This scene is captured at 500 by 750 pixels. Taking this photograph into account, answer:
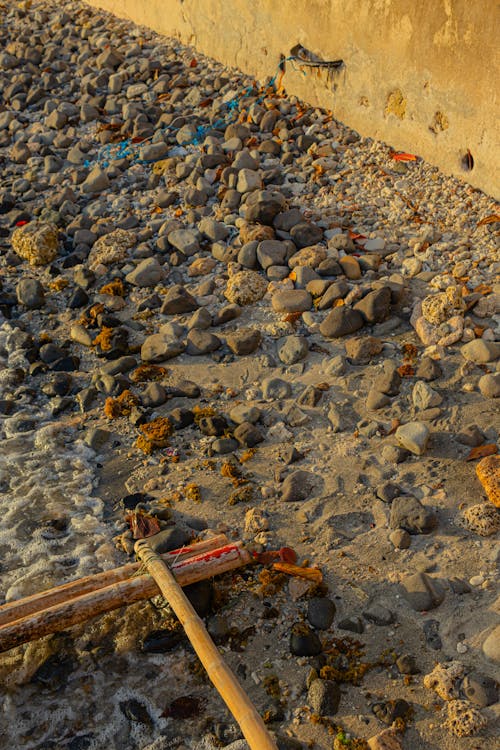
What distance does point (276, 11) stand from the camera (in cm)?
564

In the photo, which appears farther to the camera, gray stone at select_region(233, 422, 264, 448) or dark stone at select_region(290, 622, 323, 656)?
gray stone at select_region(233, 422, 264, 448)

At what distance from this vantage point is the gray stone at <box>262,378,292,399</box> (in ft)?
12.3

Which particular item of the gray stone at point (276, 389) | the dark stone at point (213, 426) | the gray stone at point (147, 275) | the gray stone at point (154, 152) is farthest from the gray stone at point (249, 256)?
the gray stone at point (154, 152)

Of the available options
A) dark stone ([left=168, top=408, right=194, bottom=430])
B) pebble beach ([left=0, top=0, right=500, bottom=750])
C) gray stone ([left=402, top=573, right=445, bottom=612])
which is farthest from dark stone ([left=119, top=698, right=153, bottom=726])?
dark stone ([left=168, top=408, right=194, bottom=430])

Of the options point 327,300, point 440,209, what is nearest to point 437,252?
point 440,209

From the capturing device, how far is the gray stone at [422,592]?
8.86 feet

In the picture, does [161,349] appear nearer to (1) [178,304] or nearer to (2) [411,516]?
(1) [178,304]

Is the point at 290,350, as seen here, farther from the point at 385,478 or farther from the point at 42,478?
the point at 42,478

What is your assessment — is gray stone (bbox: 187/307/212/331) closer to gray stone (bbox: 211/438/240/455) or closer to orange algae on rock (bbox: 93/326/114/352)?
orange algae on rock (bbox: 93/326/114/352)

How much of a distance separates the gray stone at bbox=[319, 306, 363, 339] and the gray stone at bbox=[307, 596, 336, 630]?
1.56 m

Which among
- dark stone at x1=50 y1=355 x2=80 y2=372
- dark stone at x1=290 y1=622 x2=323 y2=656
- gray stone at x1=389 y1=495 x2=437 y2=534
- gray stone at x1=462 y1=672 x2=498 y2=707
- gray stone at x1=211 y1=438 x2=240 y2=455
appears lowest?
dark stone at x1=50 y1=355 x2=80 y2=372

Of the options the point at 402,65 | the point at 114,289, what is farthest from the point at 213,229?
the point at 402,65

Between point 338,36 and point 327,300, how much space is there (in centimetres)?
220

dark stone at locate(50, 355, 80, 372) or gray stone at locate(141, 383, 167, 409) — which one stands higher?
gray stone at locate(141, 383, 167, 409)
